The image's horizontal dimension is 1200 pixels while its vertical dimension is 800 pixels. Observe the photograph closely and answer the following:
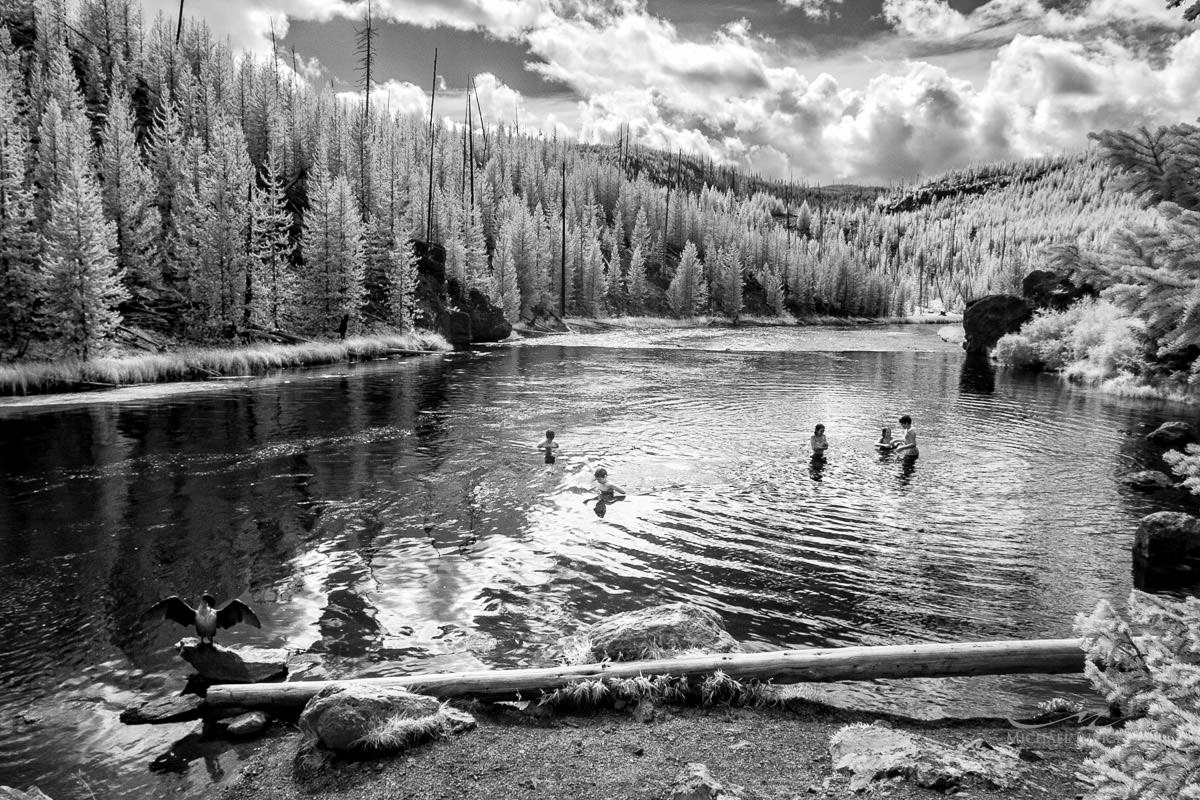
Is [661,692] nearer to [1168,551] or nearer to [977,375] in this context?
[1168,551]

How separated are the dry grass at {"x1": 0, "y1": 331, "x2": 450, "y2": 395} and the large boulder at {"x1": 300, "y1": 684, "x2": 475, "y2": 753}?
4052 centimetres

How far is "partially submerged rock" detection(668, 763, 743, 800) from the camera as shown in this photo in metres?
6.23

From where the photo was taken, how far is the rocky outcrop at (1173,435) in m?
26.7

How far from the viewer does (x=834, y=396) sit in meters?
40.1

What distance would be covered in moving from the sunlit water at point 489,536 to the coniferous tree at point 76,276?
25.7ft

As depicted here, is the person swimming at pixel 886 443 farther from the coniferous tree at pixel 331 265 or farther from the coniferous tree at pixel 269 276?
the coniferous tree at pixel 331 265

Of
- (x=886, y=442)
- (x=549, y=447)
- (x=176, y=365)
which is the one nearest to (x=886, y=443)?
(x=886, y=442)

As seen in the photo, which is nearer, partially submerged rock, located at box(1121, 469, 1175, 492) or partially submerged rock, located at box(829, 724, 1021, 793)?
partially submerged rock, located at box(829, 724, 1021, 793)

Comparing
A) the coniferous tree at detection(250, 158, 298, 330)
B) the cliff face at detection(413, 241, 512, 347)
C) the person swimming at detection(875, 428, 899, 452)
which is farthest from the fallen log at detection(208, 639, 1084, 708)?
the cliff face at detection(413, 241, 512, 347)

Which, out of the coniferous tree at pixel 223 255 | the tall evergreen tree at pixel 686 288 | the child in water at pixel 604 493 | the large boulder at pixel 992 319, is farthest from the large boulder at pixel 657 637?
the tall evergreen tree at pixel 686 288

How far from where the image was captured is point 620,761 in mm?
7168

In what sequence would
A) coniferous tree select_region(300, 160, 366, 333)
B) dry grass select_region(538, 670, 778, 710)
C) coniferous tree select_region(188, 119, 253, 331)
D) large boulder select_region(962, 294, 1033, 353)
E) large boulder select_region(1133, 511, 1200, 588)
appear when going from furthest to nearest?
1. large boulder select_region(962, 294, 1033, 353)
2. coniferous tree select_region(300, 160, 366, 333)
3. coniferous tree select_region(188, 119, 253, 331)
4. large boulder select_region(1133, 511, 1200, 588)
5. dry grass select_region(538, 670, 778, 710)

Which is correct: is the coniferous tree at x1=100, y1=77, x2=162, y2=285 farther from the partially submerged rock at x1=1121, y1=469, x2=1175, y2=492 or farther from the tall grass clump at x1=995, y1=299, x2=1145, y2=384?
the tall grass clump at x1=995, y1=299, x2=1145, y2=384

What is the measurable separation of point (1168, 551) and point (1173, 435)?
17.7 m
